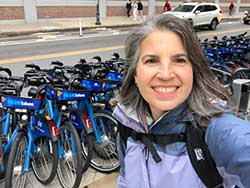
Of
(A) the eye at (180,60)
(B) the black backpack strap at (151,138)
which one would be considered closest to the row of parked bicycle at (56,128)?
(B) the black backpack strap at (151,138)

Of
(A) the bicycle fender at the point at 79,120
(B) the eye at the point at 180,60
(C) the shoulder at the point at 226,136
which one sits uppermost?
(B) the eye at the point at 180,60

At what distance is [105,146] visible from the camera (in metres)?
3.92

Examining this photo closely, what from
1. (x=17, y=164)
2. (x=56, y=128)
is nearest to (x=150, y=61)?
(x=56, y=128)

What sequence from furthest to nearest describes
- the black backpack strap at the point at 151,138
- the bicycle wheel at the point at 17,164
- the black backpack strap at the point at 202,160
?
the bicycle wheel at the point at 17,164 → the black backpack strap at the point at 151,138 → the black backpack strap at the point at 202,160

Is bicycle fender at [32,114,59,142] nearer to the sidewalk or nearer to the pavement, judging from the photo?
the pavement

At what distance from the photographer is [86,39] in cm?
1515

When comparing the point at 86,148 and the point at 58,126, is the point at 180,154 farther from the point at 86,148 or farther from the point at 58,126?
the point at 86,148

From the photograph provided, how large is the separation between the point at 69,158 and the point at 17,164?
21.6 inches

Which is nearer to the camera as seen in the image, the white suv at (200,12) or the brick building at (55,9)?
the brick building at (55,9)

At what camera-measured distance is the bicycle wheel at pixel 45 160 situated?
333 cm

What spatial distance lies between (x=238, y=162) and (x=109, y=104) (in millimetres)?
2791

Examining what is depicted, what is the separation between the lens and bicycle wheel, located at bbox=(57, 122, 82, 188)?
3.14m

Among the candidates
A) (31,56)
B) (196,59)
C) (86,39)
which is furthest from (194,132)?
(86,39)

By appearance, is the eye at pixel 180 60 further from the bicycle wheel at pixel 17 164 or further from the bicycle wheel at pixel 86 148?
the bicycle wheel at pixel 86 148
